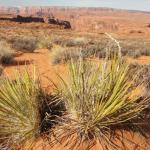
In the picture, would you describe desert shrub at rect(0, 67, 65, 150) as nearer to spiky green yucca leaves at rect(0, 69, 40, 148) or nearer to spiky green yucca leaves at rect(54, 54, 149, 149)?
spiky green yucca leaves at rect(0, 69, 40, 148)

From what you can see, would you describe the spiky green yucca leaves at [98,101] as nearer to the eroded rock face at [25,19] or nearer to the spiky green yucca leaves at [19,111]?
the spiky green yucca leaves at [19,111]

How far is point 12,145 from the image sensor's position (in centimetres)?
431

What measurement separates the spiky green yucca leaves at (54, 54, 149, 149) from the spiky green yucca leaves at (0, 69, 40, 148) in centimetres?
34

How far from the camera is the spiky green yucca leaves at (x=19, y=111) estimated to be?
4320 mm

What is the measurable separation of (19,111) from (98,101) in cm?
101

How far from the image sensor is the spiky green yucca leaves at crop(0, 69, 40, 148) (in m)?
4.32

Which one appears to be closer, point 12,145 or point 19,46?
point 12,145

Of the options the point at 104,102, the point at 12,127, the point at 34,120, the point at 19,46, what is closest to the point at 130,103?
the point at 104,102

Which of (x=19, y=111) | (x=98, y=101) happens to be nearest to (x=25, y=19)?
(x=19, y=111)

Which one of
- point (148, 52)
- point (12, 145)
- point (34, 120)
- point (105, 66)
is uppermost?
point (105, 66)

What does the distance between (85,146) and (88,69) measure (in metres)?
1.01

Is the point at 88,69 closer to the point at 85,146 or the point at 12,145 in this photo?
the point at 85,146

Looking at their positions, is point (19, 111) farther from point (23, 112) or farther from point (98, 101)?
point (98, 101)

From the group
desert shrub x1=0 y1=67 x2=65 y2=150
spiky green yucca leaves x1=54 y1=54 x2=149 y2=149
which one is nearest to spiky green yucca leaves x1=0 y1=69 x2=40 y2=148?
desert shrub x1=0 y1=67 x2=65 y2=150
